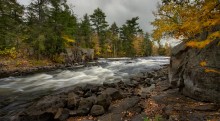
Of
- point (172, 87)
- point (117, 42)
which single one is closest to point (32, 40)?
point (172, 87)

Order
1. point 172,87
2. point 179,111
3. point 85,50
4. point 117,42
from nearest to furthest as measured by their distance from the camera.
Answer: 1. point 179,111
2. point 172,87
3. point 85,50
4. point 117,42

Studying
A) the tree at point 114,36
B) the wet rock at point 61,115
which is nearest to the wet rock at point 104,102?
the wet rock at point 61,115

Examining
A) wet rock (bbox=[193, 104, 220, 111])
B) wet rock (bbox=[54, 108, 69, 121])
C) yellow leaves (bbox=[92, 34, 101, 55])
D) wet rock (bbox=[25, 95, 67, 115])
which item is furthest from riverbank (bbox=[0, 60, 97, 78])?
yellow leaves (bbox=[92, 34, 101, 55])

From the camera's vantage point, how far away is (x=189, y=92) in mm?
9453

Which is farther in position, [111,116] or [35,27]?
[35,27]

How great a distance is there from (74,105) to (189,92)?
5595mm

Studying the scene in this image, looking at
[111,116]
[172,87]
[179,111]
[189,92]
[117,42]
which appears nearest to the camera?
[179,111]

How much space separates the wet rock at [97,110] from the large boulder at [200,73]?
434 centimetres

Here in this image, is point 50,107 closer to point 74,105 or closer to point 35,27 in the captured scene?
point 74,105

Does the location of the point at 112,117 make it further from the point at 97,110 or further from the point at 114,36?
the point at 114,36

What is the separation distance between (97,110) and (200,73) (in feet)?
16.2

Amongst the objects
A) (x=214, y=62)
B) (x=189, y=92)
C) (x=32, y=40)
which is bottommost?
(x=189, y=92)

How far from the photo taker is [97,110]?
836 centimetres

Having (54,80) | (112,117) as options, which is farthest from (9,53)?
(112,117)
